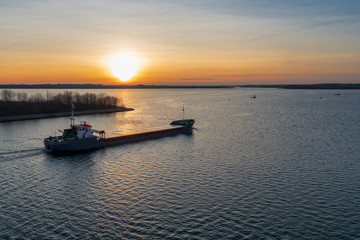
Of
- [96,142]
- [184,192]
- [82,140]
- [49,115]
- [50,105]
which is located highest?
[50,105]

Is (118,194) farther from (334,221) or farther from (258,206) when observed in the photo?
(334,221)

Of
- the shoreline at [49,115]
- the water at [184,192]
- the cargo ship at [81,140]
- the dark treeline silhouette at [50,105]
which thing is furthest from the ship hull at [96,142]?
the shoreline at [49,115]

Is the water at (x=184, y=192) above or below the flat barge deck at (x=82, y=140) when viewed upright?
below

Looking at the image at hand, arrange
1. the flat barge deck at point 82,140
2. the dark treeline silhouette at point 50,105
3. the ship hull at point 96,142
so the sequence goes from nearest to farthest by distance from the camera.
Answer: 1. the ship hull at point 96,142
2. the flat barge deck at point 82,140
3. the dark treeline silhouette at point 50,105

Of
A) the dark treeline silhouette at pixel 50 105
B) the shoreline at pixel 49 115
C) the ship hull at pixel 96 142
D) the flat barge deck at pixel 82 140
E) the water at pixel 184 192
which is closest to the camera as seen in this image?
the water at pixel 184 192

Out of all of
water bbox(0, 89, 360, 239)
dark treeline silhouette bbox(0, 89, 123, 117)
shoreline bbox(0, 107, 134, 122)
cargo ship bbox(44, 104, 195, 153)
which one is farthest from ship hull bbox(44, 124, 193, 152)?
shoreline bbox(0, 107, 134, 122)

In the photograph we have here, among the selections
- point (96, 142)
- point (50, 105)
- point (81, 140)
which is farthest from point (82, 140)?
point (50, 105)

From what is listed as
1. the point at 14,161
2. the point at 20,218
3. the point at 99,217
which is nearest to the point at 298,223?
the point at 99,217

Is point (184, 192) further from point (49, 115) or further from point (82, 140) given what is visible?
point (49, 115)

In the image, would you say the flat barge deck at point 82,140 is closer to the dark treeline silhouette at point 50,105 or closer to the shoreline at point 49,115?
the dark treeline silhouette at point 50,105
